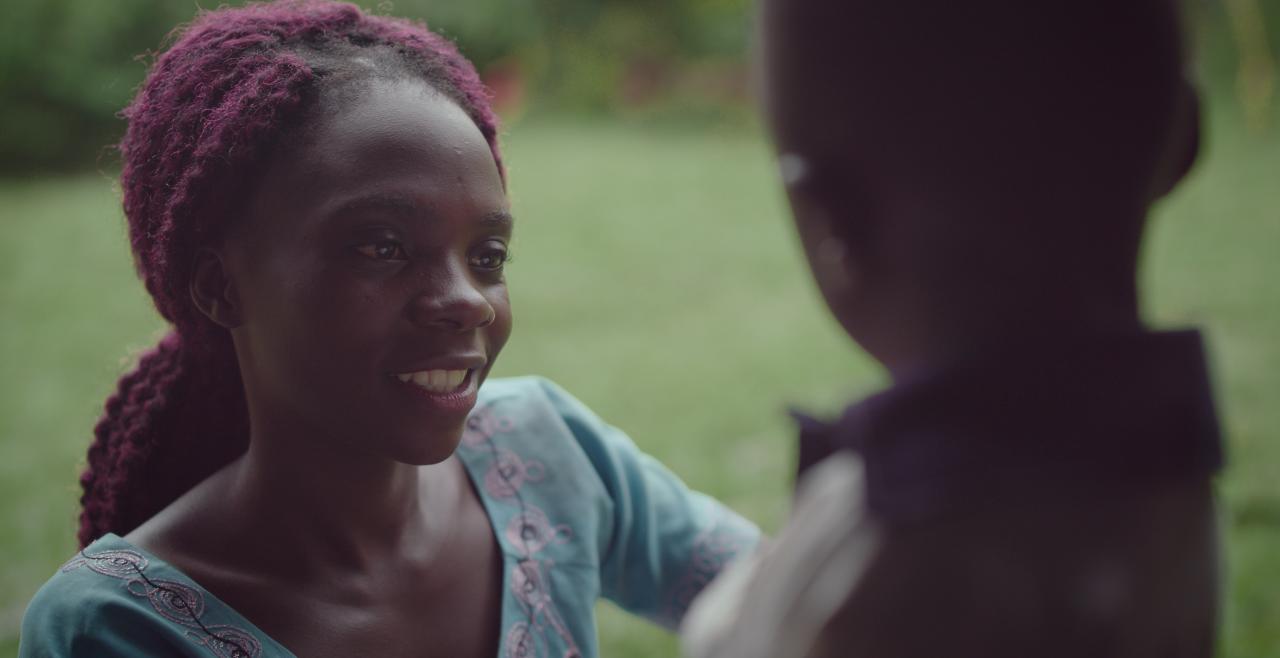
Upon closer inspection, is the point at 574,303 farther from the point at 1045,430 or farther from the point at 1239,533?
the point at 1045,430

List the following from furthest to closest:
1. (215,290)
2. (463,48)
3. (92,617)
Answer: (463,48) → (215,290) → (92,617)

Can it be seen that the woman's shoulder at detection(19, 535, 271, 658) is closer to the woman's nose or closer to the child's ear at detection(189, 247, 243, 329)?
the child's ear at detection(189, 247, 243, 329)

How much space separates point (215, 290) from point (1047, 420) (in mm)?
1118

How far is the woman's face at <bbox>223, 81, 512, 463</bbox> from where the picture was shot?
1503 millimetres

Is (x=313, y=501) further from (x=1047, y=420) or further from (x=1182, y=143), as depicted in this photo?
(x=1182, y=143)

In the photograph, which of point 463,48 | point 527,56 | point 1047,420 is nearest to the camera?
point 1047,420

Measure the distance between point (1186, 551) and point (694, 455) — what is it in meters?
3.98

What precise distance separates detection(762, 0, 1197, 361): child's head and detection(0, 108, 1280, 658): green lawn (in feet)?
7.35

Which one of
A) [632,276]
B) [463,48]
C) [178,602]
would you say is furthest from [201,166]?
[463,48]

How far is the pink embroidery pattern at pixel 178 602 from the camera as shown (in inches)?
60.1

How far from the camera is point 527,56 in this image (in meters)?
11.9

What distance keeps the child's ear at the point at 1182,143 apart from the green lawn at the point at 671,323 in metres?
2.16

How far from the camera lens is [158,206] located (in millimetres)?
1645

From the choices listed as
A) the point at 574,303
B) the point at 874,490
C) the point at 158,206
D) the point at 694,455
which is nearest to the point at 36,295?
the point at 574,303
